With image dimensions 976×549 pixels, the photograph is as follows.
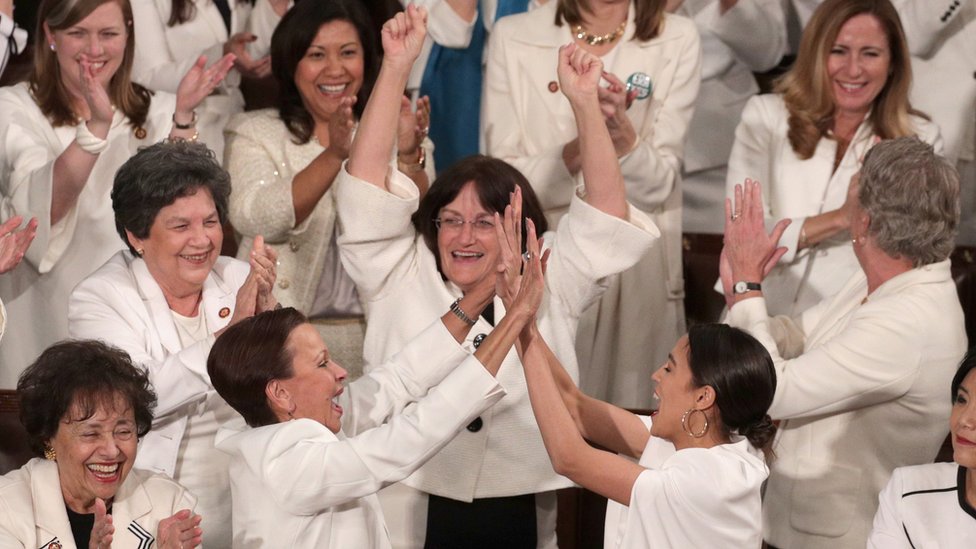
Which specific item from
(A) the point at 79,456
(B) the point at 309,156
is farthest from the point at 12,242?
(B) the point at 309,156

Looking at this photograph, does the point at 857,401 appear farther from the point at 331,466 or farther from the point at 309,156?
the point at 309,156

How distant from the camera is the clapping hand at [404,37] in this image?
4.06m

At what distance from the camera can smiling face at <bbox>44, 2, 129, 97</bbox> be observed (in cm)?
502

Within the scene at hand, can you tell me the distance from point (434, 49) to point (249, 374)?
8.85ft

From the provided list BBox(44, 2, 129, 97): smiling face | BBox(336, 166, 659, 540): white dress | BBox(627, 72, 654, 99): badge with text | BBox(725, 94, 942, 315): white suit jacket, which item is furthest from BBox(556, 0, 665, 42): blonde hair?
BBox(44, 2, 129, 97): smiling face

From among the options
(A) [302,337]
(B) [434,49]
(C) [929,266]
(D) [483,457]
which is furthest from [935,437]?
(B) [434,49]

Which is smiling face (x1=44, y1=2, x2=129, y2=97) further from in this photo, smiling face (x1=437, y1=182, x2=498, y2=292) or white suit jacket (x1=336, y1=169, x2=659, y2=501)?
smiling face (x1=437, y1=182, x2=498, y2=292)

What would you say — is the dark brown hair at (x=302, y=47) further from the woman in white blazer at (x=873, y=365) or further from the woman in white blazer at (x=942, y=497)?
the woman in white blazer at (x=942, y=497)

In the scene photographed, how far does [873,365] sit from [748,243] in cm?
55

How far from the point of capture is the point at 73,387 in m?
3.54

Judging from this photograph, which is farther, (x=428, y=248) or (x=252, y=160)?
(x=252, y=160)

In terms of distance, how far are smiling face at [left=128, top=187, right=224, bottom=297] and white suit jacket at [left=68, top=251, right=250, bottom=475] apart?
5 cm

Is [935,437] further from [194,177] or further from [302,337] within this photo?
[194,177]

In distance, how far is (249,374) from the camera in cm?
350
